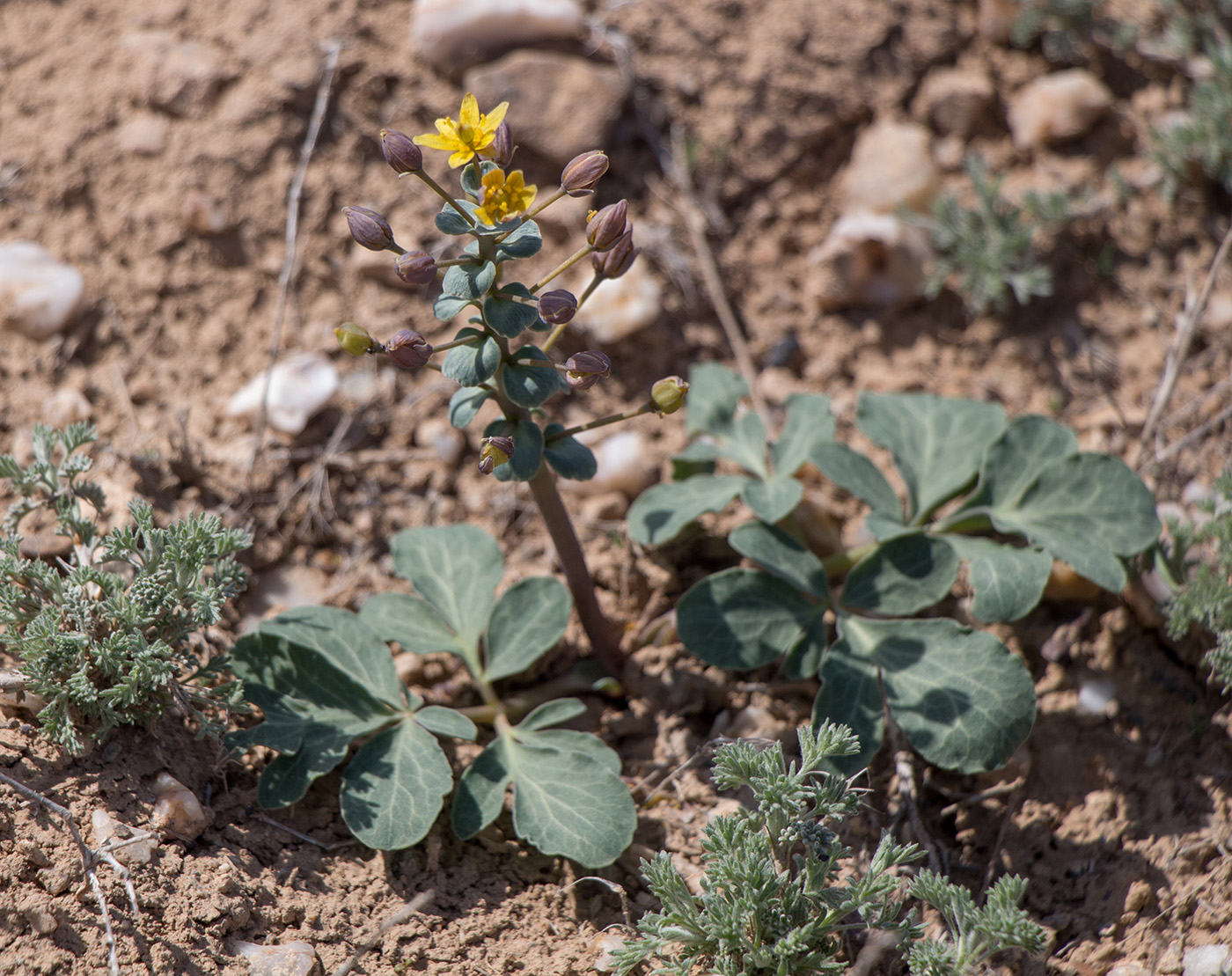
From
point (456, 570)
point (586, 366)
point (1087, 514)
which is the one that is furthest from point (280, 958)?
point (1087, 514)

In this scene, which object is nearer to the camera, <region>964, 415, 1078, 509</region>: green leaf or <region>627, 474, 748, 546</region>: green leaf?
<region>627, 474, 748, 546</region>: green leaf

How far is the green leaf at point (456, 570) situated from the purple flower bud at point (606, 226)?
114 centimetres

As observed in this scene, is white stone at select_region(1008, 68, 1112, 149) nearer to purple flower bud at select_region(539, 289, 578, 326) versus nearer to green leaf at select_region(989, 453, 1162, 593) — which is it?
green leaf at select_region(989, 453, 1162, 593)

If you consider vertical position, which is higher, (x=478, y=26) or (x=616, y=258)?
(x=478, y=26)

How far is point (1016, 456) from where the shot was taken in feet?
10.5

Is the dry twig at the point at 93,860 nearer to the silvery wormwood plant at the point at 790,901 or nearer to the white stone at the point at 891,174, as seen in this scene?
the silvery wormwood plant at the point at 790,901

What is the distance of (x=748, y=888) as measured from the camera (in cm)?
226

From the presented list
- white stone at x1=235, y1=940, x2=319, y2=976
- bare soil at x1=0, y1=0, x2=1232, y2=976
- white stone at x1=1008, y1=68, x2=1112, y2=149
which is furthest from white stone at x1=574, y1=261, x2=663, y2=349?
white stone at x1=235, y1=940, x2=319, y2=976

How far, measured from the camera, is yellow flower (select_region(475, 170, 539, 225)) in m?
2.24

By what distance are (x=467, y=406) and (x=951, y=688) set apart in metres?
1.59

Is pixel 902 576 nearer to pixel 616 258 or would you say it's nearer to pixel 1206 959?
pixel 1206 959

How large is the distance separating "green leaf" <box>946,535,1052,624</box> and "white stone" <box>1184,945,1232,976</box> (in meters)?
0.95

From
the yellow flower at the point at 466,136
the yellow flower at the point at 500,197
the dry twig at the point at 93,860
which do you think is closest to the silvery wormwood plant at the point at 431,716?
the dry twig at the point at 93,860

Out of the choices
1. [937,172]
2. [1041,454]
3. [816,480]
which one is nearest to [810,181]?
[937,172]
